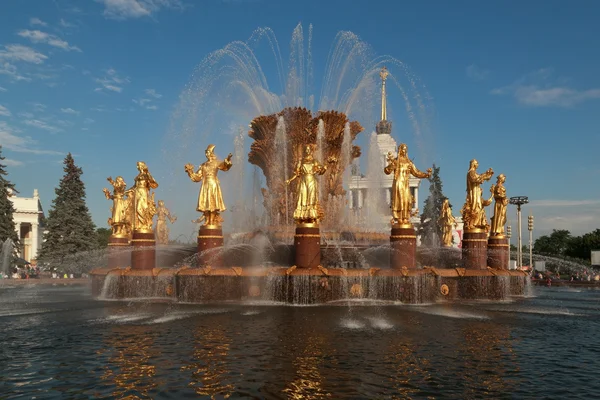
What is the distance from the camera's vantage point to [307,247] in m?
16.3

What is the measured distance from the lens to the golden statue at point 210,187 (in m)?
18.6

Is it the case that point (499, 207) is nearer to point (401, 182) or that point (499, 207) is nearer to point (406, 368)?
point (401, 182)

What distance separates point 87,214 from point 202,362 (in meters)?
50.0

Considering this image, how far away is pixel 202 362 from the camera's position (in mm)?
8141

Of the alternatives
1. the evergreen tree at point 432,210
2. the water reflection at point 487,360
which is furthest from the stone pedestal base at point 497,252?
the evergreen tree at point 432,210

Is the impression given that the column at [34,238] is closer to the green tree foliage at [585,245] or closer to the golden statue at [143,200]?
the golden statue at [143,200]

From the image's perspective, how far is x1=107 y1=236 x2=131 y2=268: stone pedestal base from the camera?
74.5 feet

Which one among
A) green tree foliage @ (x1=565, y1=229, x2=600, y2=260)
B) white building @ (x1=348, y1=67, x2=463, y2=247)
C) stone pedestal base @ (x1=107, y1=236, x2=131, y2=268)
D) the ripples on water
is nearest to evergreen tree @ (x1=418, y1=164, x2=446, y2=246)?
white building @ (x1=348, y1=67, x2=463, y2=247)

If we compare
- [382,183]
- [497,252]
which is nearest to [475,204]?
[497,252]

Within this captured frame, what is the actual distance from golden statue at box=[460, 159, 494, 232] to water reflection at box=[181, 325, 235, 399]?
1286 centimetres

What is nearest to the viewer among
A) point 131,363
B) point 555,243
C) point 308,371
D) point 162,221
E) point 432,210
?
point 308,371

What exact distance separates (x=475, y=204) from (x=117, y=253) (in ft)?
50.5

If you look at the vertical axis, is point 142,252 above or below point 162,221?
below

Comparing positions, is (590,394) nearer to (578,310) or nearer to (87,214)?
(578,310)
